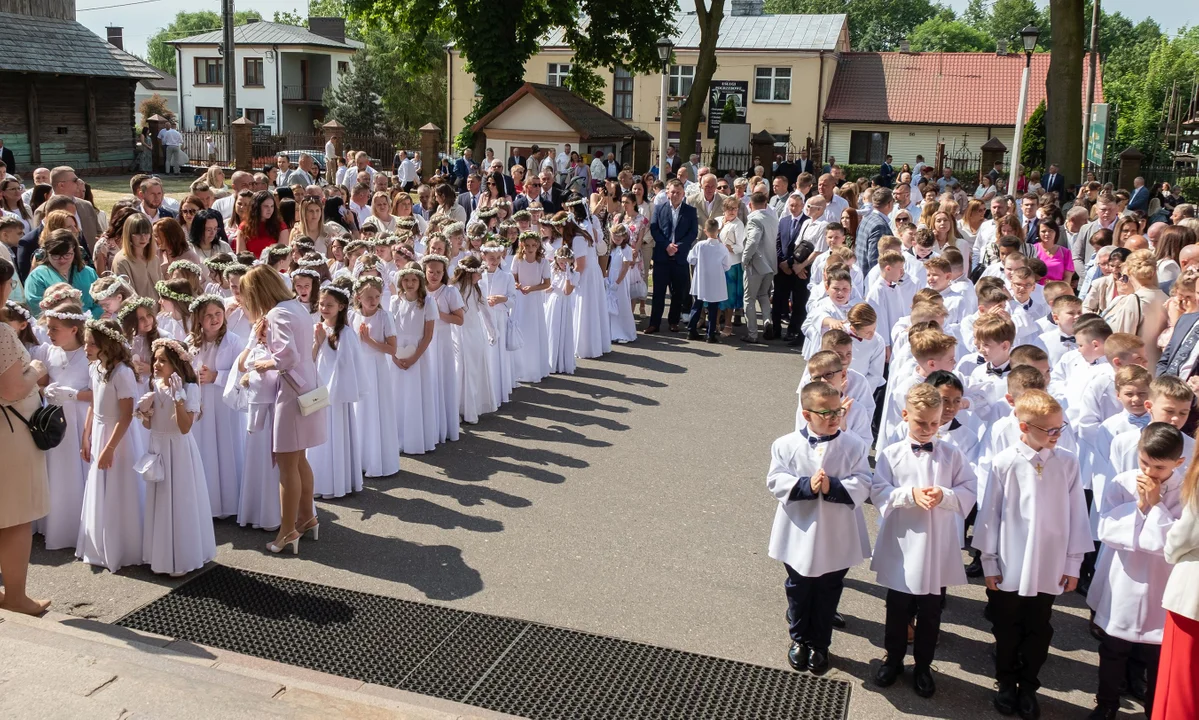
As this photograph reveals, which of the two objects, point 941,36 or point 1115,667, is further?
point 941,36

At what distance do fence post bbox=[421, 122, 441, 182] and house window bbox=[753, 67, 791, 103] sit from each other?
2712 cm

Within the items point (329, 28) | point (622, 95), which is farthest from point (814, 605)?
point (329, 28)

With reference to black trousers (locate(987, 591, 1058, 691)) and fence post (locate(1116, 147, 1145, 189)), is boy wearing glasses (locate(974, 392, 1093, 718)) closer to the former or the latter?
black trousers (locate(987, 591, 1058, 691))

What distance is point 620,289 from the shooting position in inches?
600

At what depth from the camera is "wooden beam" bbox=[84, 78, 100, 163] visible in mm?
33809

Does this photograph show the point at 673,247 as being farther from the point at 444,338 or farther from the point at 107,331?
the point at 107,331

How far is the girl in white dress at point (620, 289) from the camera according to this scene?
1516cm

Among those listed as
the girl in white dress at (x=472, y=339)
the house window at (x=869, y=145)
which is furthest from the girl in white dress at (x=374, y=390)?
the house window at (x=869, y=145)

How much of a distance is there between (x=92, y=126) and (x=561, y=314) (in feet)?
89.1

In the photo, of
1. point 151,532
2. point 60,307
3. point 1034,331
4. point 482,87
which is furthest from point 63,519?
point 482,87


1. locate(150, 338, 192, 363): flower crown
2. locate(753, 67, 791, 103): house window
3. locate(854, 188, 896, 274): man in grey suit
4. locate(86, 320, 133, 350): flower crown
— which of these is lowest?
locate(150, 338, 192, 363): flower crown

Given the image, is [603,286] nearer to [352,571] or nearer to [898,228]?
[898,228]

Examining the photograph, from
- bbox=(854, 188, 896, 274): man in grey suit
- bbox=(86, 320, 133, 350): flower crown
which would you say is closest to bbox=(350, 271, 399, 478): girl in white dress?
bbox=(86, 320, 133, 350): flower crown

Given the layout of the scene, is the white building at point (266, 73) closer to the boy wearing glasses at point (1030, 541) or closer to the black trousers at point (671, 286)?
the black trousers at point (671, 286)
